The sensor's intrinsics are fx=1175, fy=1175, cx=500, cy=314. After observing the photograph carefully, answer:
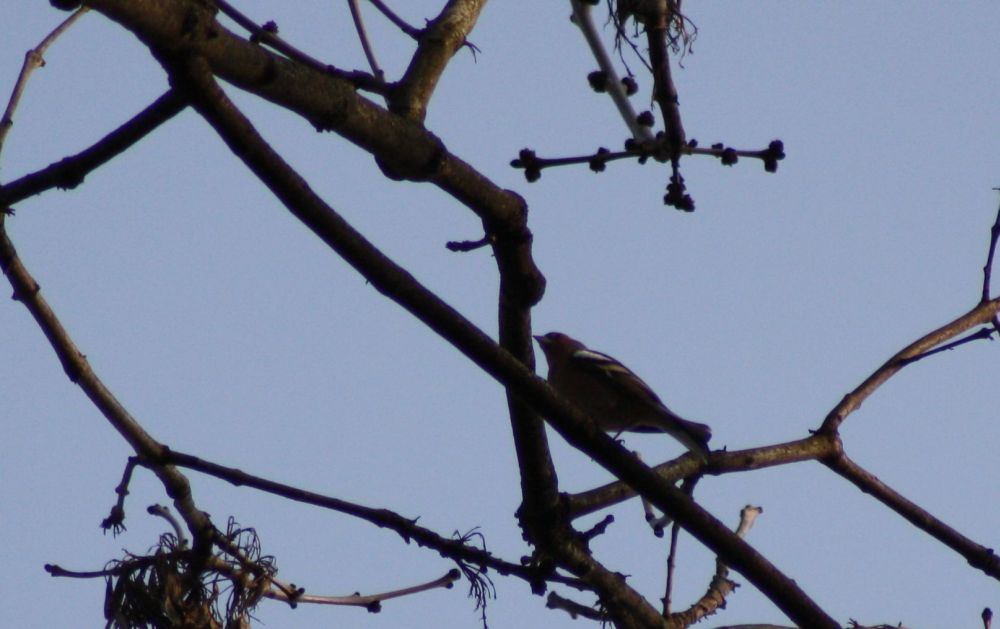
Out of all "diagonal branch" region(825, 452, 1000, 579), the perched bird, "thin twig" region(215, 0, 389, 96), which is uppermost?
the perched bird

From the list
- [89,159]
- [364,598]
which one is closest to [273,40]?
[89,159]

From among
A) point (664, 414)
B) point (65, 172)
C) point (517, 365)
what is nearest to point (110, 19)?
point (65, 172)

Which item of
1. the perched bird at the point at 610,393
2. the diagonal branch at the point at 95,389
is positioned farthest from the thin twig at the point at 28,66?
the perched bird at the point at 610,393

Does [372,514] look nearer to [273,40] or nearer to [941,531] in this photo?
[273,40]

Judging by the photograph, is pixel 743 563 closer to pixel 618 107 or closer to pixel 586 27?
pixel 618 107

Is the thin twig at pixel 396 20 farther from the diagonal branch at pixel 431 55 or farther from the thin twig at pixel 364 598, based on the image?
the thin twig at pixel 364 598

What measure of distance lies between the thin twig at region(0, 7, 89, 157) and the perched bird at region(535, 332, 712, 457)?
4.43 m

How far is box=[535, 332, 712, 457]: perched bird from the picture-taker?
791 cm

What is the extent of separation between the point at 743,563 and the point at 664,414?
4.48 m

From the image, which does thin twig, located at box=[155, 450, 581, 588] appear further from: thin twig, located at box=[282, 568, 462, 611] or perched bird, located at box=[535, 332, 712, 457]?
perched bird, located at box=[535, 332, 712, 457]

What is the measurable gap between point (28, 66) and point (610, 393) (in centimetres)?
505

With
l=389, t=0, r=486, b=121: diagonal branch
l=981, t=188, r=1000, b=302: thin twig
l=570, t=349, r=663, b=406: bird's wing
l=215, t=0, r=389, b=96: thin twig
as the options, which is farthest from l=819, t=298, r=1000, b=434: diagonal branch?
l=570, t=349, r=663, b=406: bird's wing

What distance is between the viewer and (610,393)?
27.1 ft

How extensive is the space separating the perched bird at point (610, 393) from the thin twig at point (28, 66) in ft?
14.5
